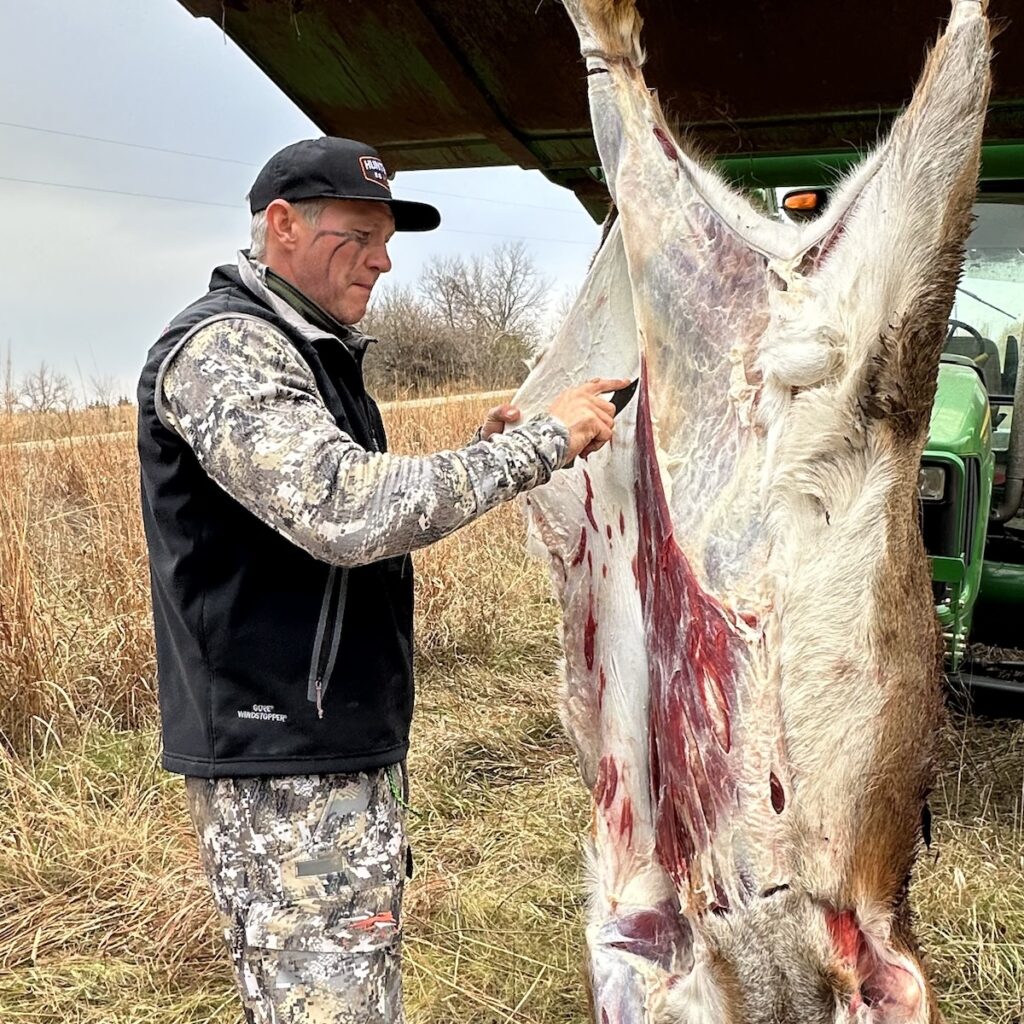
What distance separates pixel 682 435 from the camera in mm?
1974

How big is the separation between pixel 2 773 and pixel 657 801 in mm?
3591

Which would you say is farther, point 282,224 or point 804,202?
point 804,202

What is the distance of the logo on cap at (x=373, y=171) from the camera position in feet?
6.96

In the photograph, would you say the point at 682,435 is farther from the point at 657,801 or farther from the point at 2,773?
the point at 2,773

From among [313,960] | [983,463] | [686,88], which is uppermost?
[686,88]

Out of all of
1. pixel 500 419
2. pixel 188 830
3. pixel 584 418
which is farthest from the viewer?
pixel 188 830

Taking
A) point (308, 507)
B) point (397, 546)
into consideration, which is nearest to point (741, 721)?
point (397, 546)

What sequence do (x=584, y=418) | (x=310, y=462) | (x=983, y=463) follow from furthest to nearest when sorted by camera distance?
(x=983, y=463) → (x=584, y=418) → (x=310, y=462)

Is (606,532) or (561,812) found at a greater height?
(606,532)

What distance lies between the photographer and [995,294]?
15.8ft

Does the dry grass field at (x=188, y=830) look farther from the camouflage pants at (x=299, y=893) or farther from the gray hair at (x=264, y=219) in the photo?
the gray hair at (x=264, y=219)

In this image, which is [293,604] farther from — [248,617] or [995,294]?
[995,294]

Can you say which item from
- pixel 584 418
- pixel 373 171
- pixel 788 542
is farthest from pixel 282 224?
pixel 788 542

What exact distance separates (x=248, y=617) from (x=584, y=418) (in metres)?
0.77
